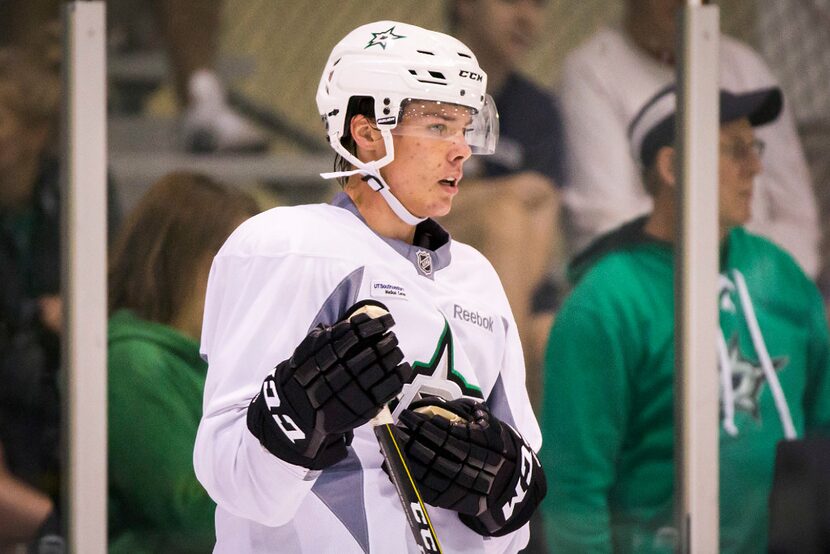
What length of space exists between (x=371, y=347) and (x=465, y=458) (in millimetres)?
221

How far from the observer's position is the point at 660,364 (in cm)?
332

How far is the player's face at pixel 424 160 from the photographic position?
5.31 feet

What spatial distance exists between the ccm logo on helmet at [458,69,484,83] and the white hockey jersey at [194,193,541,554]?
9.0 inches

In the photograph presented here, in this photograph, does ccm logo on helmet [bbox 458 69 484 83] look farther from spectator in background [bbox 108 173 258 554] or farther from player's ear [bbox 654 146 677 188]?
player's ear [bbox 654 146 677 188]

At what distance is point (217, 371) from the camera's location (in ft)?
4.93

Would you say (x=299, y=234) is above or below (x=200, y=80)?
below

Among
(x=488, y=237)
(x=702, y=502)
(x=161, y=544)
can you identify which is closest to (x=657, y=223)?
(x=488, y=237)

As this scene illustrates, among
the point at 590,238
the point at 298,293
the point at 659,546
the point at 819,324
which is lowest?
the point at 659,546

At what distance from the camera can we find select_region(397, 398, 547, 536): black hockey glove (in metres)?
1.46

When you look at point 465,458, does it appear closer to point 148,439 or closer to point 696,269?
point 148,439

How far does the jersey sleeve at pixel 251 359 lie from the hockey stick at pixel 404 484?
0.09 meters

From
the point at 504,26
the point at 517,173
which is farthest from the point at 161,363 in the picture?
the point at 504,26

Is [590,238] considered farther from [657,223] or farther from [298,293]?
[298,293]

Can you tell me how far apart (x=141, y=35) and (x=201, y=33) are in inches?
6.0
